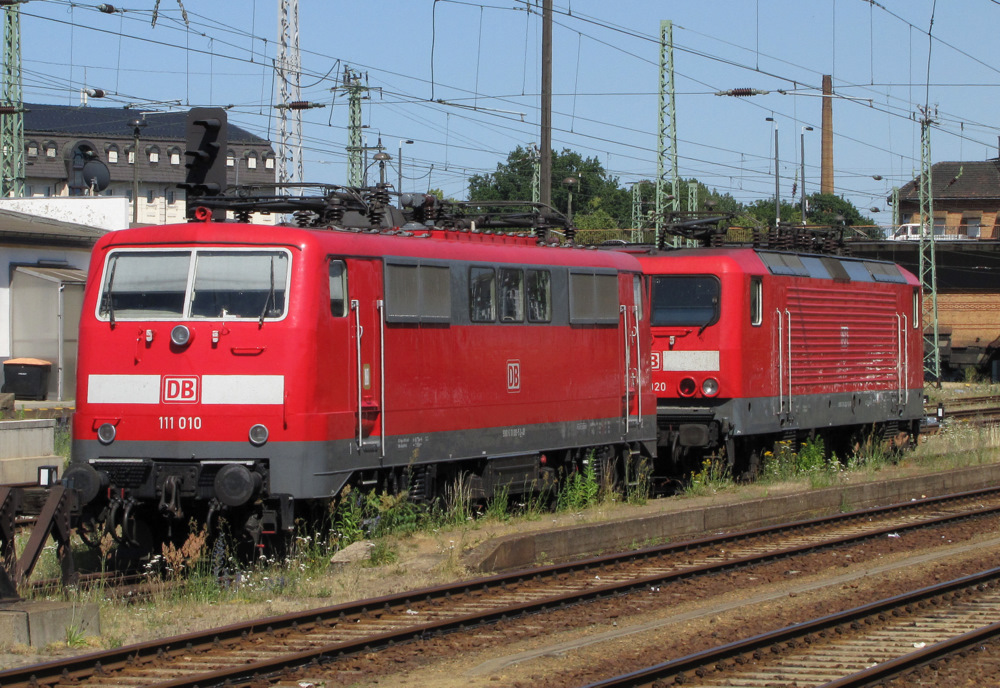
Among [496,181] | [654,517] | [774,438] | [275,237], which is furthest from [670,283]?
[496,181]

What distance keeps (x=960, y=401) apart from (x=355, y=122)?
1876cm

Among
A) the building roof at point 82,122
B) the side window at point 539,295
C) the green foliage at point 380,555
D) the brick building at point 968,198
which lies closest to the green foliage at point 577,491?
the side window at point 539,295

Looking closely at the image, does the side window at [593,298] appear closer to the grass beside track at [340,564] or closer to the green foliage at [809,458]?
the grass beside track at [340,564]

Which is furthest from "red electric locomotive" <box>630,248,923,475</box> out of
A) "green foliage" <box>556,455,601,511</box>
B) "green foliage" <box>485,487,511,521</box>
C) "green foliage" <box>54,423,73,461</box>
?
"green foliage" <box>54,423,73,461</box>

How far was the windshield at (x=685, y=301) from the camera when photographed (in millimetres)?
17703

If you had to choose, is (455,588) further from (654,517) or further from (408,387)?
(654,517)

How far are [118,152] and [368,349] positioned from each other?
94689 mm

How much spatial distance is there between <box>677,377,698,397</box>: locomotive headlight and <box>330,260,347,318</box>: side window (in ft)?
24.2

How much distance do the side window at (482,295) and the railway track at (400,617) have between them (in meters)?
2.88

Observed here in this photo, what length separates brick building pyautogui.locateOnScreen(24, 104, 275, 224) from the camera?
9800 cm

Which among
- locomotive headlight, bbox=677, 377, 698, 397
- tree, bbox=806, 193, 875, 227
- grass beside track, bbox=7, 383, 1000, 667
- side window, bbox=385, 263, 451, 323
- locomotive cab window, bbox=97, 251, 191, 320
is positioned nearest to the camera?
grass beside track, bbox=7, 383, 1000, 667

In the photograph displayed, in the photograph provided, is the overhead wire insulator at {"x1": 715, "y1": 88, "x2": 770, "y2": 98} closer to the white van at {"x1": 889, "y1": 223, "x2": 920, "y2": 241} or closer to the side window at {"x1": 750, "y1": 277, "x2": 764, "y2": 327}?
the side window at {"x1": 750, "y1": 277, "x2": 764, "y2": 327}

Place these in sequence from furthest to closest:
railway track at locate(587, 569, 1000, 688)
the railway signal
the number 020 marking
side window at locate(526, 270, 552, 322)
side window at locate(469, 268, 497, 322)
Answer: side window at locate(526, 270, 552, 322) < the railway signal < side window at locate(469, 268, 497, 322) < the number 020 marking < railway track at locate(587, 569, 1000, 688)

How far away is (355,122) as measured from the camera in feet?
123
